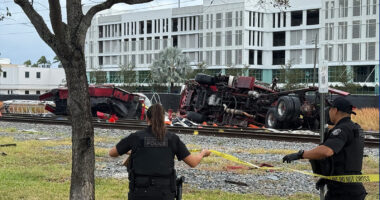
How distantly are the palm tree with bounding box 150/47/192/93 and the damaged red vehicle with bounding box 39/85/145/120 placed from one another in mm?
50613

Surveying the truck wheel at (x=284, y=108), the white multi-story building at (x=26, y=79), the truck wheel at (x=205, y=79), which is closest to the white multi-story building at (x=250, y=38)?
the white multi-story building at (x=26, y=79)

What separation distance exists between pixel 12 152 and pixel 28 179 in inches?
168

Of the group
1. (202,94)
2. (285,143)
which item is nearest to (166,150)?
(285,143)

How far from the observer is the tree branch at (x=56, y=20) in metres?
6.52

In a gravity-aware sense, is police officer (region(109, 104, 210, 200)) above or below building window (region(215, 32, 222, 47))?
below

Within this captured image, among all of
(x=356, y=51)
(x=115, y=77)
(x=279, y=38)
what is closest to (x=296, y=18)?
(x=279, y=38)

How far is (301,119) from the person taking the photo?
22.9 metres

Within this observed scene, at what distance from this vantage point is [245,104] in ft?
81.6

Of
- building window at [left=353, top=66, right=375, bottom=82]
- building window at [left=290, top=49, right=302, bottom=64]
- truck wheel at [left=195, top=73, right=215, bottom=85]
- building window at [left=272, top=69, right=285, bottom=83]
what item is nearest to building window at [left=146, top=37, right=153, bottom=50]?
building window at [left=272, top=69, right=285, bottom=83]

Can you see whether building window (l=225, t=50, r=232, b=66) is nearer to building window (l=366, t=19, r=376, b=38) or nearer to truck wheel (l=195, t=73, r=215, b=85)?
building window (l=366, t=19, r=376, b=38)

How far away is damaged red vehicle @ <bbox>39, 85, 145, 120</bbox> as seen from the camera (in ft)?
98.0

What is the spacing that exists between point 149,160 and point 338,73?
2774 inches

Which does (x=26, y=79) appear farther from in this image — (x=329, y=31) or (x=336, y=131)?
(x=336, y=131)

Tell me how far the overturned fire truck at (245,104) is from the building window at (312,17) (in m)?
60.6
